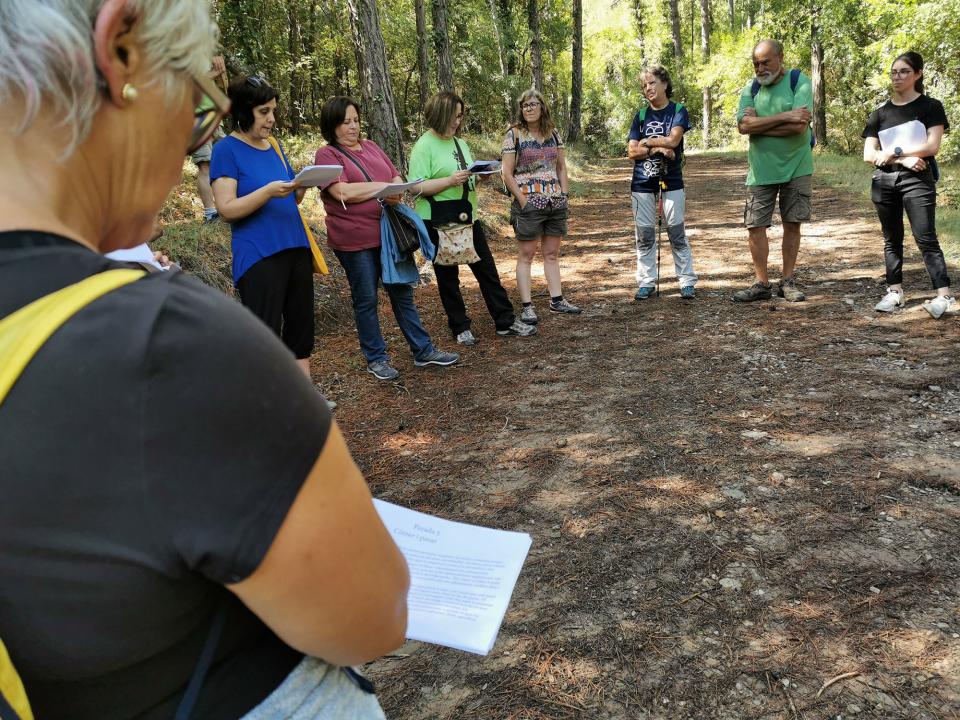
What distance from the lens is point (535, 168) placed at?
6.21m

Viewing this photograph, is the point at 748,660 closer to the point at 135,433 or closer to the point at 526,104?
the point at 135,433

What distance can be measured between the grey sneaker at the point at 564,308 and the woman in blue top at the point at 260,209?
3043 mm

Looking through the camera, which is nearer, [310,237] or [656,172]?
[310,237]

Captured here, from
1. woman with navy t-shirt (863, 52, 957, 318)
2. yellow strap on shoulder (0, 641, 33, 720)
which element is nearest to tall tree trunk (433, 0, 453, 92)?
woman with navy t-shirt (863, 52, 957, 318)

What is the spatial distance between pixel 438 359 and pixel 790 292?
342 centimetres

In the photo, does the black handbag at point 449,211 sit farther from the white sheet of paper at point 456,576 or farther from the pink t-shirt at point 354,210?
the white sheet of paper at point 456,576

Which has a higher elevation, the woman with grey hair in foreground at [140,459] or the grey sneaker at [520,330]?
the woman with grey hair in foreground at [140,459]

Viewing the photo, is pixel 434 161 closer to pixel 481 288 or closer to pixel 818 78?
pixel 481 288

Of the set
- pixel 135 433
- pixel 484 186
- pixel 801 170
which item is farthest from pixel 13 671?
pixel 484 186

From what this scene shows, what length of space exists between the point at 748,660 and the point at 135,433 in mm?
2290

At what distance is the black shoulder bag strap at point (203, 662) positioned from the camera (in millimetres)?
764

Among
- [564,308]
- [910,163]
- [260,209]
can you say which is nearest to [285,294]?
[260,209]

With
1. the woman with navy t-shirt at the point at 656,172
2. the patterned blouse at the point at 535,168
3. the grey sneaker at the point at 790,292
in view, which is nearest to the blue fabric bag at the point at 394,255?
the patterned blouse at the point at 535,168

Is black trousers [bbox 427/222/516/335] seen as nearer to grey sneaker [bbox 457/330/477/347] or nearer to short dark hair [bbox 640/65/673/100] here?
grey sneaker [bbox 457/330/477/347]
